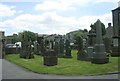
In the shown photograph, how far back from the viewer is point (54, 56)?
2127cm

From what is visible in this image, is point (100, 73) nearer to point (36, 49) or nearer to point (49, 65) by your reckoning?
point (49, 65)

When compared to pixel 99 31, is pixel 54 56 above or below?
below

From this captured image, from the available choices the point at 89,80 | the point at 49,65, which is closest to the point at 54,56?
the point at 49,65

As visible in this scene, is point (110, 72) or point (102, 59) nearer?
point (110, 72)

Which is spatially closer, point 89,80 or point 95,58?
point 89,80

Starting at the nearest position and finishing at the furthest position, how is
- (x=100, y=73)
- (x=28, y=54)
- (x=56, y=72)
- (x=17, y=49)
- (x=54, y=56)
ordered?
(x=100, y=73), (x=56, y=72), (x=54, y=56), (x=28, y=54), (x=17, y=49)

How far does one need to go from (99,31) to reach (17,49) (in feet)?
97.3

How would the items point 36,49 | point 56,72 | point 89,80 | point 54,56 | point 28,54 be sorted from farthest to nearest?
point 36,49 → point 28,54 → point 54,56 → point 56,72 → point 89,80

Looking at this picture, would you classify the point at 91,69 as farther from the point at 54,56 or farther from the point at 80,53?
the point at 80,53

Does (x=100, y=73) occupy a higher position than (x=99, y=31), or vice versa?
(x=99, y=31)

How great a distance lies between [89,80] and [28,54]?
64.3ft

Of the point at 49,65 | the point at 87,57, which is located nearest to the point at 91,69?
the point at 49,65

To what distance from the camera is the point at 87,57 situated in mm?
24375

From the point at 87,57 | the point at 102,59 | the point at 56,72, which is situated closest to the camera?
the point at 56,72
